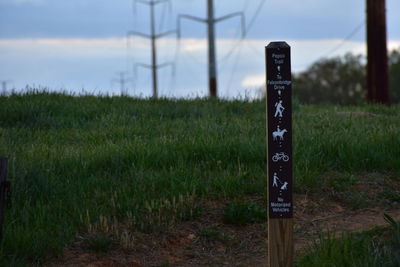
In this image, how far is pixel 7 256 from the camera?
643cm

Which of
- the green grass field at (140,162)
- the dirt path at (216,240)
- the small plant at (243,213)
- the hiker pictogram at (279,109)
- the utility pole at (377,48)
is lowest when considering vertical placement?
the dirt path at (216,240)

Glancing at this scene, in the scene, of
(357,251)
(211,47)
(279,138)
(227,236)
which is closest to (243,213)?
(227,236)

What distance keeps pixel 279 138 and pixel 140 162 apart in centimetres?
345

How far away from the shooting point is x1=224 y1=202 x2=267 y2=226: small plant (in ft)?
24.5

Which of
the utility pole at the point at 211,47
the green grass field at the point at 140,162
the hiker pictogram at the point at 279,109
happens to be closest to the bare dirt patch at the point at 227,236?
the green grass field at the point at 140,162

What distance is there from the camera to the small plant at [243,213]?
7.48m

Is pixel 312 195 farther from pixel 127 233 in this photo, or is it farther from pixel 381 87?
pixel 381 87

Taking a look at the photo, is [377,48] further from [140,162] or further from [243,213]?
[243,213]

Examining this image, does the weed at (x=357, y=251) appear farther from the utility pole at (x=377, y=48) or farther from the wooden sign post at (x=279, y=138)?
the utility pole at (x=377, y=48)

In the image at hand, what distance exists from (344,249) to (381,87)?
14.4m

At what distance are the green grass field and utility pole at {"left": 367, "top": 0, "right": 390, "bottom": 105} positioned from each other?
6916 millimetres

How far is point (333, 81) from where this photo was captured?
61.2 m

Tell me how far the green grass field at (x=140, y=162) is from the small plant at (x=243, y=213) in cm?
36

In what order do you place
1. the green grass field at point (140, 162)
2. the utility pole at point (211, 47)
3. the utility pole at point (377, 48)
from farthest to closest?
the utility pole at point (211, 47)
the utility pole at point (377, 48)
the green grass field at point (140, 162)
